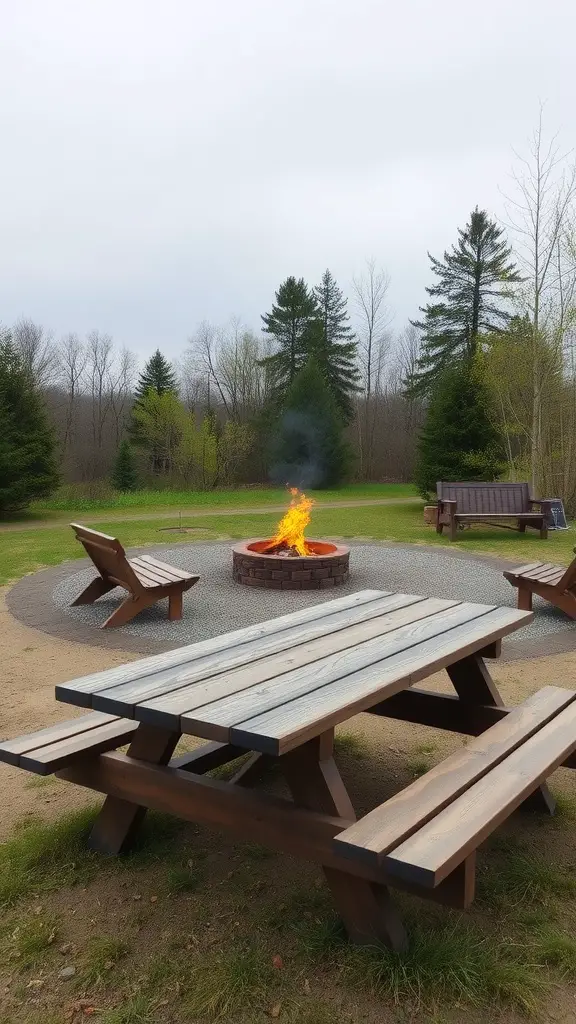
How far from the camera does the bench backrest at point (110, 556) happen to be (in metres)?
5.29

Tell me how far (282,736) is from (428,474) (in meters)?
16.8

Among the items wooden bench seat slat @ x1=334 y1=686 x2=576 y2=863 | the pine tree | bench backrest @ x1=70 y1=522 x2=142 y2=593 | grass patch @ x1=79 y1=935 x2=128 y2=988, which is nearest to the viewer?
wooden bench seat slat @ x1=334 y1=686 x2=576 y2=863

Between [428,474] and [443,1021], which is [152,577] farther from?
[428,474]

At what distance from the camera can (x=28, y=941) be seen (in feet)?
6.17

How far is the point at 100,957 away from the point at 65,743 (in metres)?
0.67

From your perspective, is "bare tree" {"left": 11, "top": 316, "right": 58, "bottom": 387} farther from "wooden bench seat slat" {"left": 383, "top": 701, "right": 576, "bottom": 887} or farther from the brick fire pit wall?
"wooden bench seat slat" {"left": 383, "top": 701, "right": 576, "bottom": 887}

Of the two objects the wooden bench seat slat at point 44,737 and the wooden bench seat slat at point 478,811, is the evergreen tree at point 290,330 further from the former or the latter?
the wooden bench seat slat at point 478,811

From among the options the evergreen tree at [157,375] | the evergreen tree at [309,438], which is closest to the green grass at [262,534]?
the evergreen tree at [309,438]

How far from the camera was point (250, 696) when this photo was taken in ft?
6.43

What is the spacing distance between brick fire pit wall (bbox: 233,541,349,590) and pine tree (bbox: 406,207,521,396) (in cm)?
2145

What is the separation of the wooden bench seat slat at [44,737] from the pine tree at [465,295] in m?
26.1

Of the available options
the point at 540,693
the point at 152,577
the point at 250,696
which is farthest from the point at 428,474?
the point at 250,696

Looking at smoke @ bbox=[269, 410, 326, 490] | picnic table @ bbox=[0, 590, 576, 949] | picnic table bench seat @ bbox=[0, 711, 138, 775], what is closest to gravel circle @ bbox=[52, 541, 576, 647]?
picnic table bench seat @ bbox=[0, 711, 138, 775]

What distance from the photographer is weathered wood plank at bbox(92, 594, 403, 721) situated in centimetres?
192
